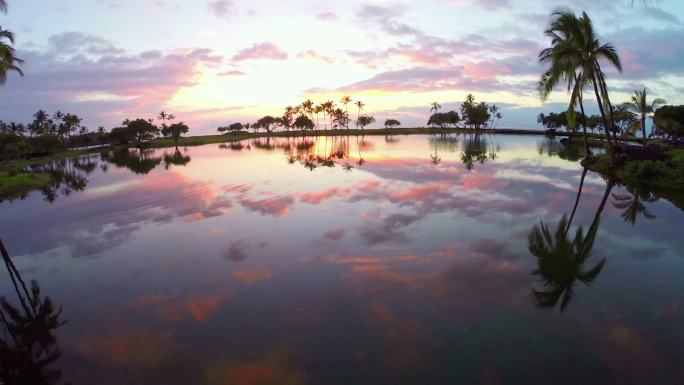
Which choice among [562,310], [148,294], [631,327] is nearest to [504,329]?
[562,310]

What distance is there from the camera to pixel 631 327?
7.36m

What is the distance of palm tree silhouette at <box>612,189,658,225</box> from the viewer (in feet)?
50.2

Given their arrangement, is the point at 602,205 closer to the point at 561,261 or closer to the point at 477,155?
the point at 561,261

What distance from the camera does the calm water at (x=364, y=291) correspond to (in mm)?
6594

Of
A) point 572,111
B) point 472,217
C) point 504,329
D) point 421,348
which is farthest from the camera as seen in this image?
point 572,111

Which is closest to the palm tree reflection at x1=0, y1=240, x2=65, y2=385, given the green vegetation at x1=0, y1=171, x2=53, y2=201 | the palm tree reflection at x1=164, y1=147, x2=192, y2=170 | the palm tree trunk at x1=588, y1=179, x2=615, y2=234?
the palm tree trunk at x1=588, y1=179, x2=615, y2=234

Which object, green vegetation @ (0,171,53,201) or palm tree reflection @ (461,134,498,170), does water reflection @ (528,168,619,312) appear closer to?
palm tree reflection @ (461,134,498,170)

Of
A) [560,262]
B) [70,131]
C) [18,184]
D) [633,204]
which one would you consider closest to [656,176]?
[633,204]

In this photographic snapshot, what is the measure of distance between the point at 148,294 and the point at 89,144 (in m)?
126

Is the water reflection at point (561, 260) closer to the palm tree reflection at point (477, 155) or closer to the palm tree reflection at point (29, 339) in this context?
the palm tree reflection at point (29, 339)

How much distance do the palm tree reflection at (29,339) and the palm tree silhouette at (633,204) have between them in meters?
17.9

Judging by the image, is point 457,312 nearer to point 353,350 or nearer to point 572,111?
point 353,350

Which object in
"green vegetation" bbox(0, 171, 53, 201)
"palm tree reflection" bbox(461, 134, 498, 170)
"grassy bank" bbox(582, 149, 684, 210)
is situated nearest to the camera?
"grassy bank" bbox(582, 149, 684, 210)

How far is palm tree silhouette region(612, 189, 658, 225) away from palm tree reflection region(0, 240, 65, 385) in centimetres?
1795
